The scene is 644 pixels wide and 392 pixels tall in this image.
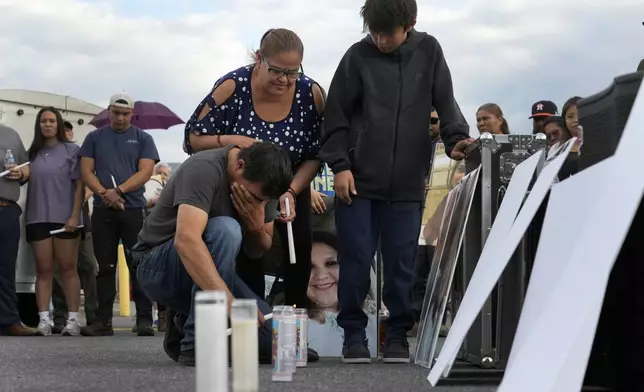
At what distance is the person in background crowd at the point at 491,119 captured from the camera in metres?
7.93

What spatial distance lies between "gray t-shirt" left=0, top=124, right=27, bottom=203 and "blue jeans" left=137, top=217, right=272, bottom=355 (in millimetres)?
3706

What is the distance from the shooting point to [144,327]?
841 cm

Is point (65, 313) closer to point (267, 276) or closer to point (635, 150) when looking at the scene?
point (267, 276)

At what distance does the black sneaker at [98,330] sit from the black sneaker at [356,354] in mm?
3470

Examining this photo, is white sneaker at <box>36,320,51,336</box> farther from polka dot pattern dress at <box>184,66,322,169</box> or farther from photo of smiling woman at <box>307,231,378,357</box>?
polka dot pattern dress at <box>184,66,322,169</box>

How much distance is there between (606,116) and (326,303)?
3.25 meters

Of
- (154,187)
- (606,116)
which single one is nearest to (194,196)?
(606,116)

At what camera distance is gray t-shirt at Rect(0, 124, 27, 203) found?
8617mm

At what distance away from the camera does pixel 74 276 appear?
350 inches

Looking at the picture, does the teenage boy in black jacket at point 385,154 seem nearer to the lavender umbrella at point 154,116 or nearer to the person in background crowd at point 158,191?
the person in background crowd at point 158,191

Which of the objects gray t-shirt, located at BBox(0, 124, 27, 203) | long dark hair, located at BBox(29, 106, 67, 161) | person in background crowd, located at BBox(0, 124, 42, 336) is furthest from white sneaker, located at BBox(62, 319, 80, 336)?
long dark hair, located at BBox(29, 106, 67, 161)

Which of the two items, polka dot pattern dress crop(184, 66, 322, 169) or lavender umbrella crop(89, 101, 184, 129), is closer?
polka dot pattern dress crop(184, 66, 322, 169)

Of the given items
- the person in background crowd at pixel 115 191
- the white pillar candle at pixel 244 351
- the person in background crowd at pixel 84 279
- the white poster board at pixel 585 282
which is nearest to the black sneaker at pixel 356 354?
the white pillar candle at pixel 244 351

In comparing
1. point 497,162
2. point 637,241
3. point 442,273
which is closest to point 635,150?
point 637,241
